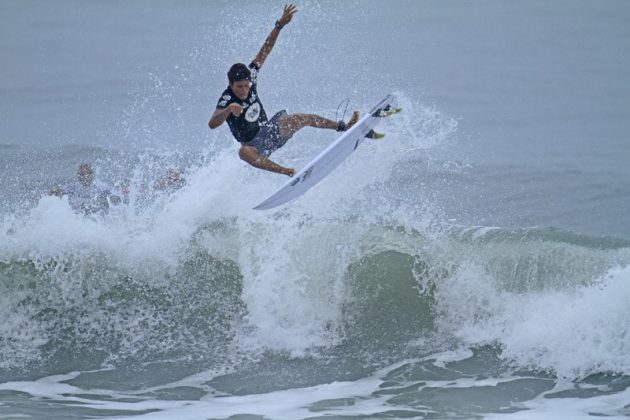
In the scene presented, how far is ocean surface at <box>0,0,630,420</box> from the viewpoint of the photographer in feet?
22.0

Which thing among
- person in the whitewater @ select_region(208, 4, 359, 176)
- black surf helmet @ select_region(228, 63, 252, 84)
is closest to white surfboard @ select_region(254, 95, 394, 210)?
person in the whitewater @ select_region(208, 4, 359, 176)

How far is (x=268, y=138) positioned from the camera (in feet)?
25.3

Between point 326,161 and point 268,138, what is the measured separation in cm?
55

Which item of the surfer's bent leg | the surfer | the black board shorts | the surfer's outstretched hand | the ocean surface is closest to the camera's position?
the ocean surface

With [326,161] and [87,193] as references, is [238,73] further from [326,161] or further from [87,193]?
[87,193]

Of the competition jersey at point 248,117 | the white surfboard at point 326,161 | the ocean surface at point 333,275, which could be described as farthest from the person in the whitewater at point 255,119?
the ocean surface at point 333,275

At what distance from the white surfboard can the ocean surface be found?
0.82 meters

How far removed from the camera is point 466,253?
325 inches

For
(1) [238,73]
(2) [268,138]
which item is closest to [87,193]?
(2) [268,138]

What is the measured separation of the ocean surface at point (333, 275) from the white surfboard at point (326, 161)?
82 cm

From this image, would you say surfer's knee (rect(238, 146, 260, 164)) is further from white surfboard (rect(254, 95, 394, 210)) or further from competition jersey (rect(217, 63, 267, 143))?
white surfboard (rect(254, 95, 394, 210))

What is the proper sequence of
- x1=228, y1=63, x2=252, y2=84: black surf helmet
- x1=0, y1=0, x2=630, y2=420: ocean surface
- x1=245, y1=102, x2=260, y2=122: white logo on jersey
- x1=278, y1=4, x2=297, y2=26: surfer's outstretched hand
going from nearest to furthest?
x1=0, y1=0, x2=630, y2=420: ocean surface < x1=228, y1=63, x2=252, y2=84: black surf helmet < x1=278, y1=4, x2=297, y2=26: surfer's outstretched hand < x1=245, y1=102, x2=260, y2=122: white logo on jersey

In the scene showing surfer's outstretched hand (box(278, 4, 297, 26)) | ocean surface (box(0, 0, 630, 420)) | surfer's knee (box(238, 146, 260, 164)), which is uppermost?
surfer's outstretched hand (box(278, 4, 297, 26))

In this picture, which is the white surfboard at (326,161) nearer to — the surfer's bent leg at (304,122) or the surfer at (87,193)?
the surfer's bent leg at (304,122)
